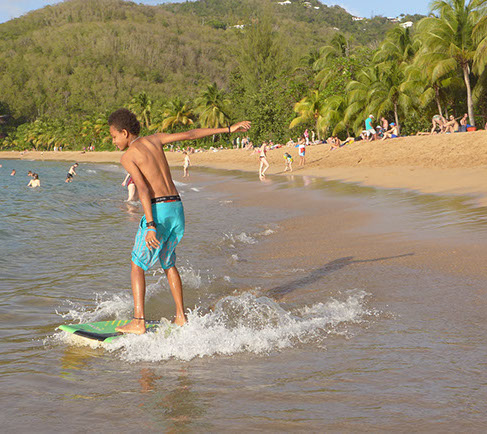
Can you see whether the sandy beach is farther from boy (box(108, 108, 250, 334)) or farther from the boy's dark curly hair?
the boy's dark curly hair

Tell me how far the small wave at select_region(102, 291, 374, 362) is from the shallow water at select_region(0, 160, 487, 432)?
0.05 feet

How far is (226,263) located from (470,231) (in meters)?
3.66

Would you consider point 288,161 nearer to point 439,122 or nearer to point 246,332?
point 439,122

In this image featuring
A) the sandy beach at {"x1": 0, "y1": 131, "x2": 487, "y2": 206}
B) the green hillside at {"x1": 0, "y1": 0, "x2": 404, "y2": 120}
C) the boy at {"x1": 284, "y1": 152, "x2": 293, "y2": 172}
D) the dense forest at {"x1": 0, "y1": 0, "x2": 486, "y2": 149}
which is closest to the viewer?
the sandy beach at {"x1": 0, "y1": 131, "x2": 487, "y2": 206}

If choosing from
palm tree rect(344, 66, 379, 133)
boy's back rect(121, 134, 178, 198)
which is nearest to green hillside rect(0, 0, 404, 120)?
palm tree rect(344, 66, 379, 133)

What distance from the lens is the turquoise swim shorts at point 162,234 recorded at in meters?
4.19

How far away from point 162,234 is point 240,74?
187 ft

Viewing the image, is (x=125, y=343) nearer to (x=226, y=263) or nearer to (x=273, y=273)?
(x=273, y=273)

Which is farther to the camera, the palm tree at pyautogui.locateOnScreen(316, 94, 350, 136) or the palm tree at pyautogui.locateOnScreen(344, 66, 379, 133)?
the palm tree at pyautogui.locateOnScreen(316, 94, 350, 136)

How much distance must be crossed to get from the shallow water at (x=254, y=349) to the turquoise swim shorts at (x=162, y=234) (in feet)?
2.07

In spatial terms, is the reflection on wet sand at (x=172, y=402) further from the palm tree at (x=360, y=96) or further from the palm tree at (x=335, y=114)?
the palm tree at (x=335, y=114)

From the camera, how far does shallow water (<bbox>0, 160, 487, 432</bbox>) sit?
2.86m

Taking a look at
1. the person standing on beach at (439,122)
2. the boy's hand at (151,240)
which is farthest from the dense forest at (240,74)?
the boy's hand at (151,240)

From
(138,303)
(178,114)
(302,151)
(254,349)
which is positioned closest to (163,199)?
(138,303)
